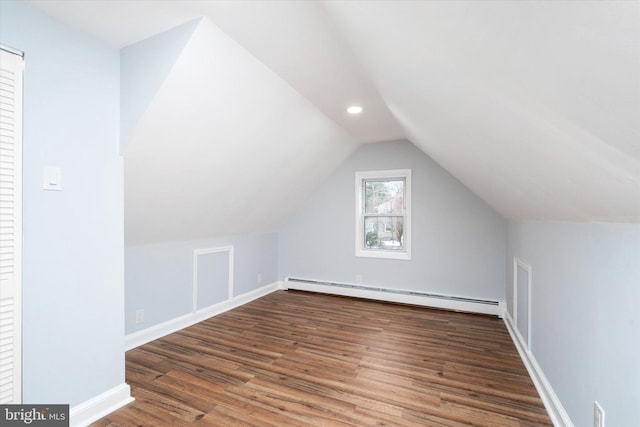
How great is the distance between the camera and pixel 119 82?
203 cm

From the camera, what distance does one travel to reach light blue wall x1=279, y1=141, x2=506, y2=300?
13.1 feet

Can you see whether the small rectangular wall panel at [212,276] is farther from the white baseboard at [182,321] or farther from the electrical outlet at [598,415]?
the electrical outlet at [598,415]

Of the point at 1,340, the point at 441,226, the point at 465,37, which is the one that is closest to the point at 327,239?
the point at 441,226

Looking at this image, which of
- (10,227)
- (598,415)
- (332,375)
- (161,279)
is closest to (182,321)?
(161,279)

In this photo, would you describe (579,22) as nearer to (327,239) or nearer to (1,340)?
(1,340)

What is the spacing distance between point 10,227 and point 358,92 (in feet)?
8.21

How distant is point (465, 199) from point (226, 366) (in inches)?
137

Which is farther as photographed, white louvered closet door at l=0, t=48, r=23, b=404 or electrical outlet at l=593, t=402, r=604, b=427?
white louvered closet door at l=0, t=48, r=23, b=404

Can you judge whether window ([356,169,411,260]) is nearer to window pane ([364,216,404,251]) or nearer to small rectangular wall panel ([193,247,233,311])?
window pane ([364,216,404,251])

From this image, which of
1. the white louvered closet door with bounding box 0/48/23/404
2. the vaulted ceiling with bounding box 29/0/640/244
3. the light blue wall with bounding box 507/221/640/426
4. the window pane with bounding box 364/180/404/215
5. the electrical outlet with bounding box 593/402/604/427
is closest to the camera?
the vaulted ceiling with bounding box 29/0/640/244

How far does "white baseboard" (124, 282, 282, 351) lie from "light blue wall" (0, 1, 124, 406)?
0.94 metres

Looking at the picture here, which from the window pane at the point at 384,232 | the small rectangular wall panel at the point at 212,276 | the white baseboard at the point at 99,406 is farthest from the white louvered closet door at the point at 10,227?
the window pane at the point at 384,232

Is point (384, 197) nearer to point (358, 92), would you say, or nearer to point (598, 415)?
point (358, 92)

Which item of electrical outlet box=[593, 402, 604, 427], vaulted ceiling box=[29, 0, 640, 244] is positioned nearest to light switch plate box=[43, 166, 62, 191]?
vaulted ceiling box=[29, 0, 640, 244]
